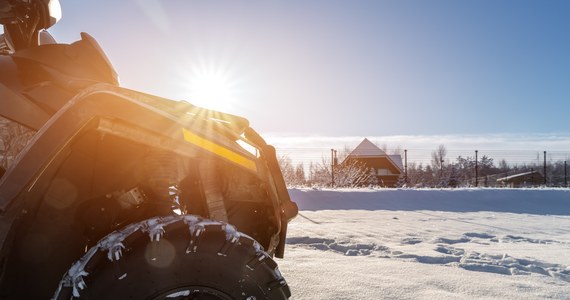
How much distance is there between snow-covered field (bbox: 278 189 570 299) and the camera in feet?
9.25

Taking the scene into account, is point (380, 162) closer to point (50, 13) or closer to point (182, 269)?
point (50, 13)

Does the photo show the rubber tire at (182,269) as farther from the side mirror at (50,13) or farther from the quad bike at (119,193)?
the side mirror at (50,13)

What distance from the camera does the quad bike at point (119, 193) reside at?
3.51ft

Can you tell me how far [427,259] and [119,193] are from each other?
11.1 feet

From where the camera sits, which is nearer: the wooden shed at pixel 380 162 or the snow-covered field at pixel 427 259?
the snow-covered field at pixel 427 259

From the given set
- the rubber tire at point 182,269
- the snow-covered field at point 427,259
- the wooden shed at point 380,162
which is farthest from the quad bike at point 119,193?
the wooden shed at point 380,162

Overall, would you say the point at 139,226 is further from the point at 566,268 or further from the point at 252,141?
the point at 566,268

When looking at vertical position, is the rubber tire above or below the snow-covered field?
above

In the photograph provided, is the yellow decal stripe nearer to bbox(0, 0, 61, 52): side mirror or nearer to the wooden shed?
bbox(0, 0, 61, 52): side mirror

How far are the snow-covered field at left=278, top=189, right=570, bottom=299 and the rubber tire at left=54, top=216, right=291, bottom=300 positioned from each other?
1613 mm

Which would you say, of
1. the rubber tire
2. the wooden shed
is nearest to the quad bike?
the rubber tire

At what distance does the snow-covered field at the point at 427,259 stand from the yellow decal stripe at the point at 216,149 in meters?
1.47

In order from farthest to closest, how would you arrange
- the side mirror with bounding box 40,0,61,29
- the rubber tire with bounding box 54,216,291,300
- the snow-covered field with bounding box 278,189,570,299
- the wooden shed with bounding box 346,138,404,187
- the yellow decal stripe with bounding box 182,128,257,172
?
1. the wooden shed with bounding box 346,138,404,187
2. the snow-covered field with bounding box 278,189,570,299
3. the side mirror with bounding box 40,0,61,29
4. the yellow decal stripe with bounding box 182,128,257,172
5. the rubber tire with bounding box 54,216,291,300

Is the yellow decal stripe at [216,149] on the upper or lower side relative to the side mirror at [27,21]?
lower
